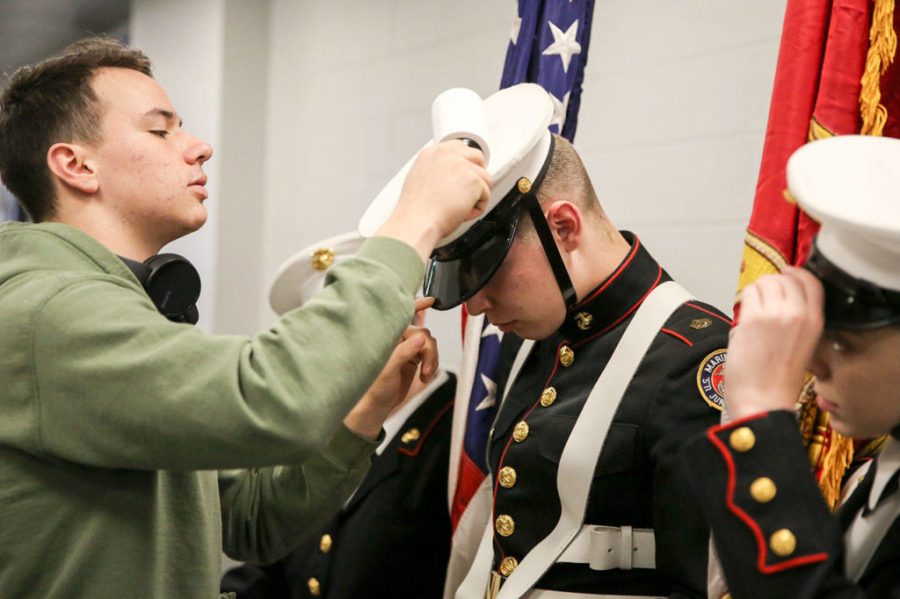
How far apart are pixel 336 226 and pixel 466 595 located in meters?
1.90

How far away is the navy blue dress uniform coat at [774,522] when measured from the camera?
0.85 metres

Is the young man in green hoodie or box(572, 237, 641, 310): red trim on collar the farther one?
box(572, 237, 641, 310): red trim on collar

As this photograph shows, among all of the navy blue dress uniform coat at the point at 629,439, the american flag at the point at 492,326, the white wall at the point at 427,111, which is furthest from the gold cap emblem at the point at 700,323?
the white wall at the point at 427,111

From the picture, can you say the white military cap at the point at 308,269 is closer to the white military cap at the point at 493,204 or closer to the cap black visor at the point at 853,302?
the white military cap at the point at 493,204

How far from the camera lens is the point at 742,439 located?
2.92 ft

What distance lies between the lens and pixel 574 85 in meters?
1.90

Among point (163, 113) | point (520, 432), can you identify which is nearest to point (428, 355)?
point (520, 432)

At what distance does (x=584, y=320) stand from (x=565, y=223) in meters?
0.17

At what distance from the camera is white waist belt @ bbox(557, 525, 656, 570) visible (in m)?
1.35

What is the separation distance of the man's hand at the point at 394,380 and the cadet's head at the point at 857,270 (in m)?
0.67

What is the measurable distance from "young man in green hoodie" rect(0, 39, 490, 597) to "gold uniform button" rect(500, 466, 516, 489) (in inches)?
9.3

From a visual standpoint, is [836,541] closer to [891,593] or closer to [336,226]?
[891,593]

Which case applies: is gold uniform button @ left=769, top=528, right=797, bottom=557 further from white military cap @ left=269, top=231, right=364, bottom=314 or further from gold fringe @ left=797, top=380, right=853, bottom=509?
white military cap @ left=269, top=231, right=364, bottom=314

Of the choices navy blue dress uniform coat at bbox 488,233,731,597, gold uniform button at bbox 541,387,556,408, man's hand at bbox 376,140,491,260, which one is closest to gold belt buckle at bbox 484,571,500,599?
navy blue dress uniform coat at bbox 488,233,731,597
